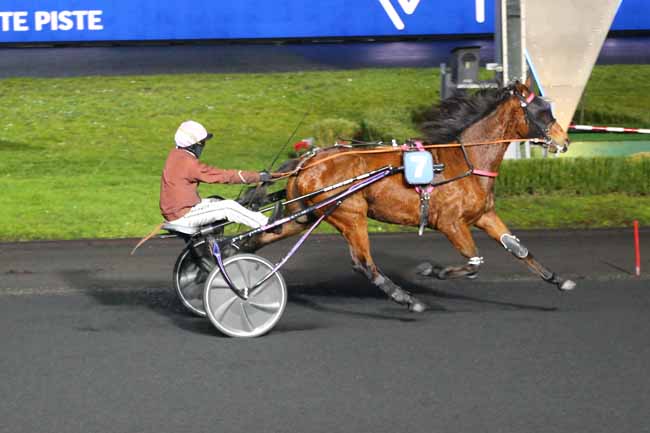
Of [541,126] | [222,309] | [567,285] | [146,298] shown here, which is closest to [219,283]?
[222,309]

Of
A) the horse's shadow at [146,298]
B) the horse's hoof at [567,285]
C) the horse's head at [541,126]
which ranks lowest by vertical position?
the horse's shadow at [146,298]

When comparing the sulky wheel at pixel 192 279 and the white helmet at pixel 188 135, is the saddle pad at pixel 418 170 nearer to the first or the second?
the white helmet at pixel 188 135

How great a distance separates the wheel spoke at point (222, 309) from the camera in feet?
24.4

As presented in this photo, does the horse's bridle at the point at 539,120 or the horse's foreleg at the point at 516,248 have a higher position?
the horse's bridle at the point at 539,120

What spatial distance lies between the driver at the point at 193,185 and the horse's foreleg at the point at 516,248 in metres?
1.72

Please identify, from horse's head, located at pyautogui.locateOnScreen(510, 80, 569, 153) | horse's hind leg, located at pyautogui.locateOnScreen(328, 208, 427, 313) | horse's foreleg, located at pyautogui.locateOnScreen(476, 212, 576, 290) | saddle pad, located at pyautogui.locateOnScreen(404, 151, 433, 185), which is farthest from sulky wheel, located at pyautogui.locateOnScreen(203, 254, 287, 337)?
horse's head, located at pyautogui.locateOnScreen(510, 80, 569, 153)

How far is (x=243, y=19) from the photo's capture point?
23.1 m

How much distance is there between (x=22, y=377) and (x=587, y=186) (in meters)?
9.38

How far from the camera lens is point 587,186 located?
1435 centimetres

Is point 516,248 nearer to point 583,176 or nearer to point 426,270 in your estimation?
point 426,270

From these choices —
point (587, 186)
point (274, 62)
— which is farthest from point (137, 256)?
point (274, 62)

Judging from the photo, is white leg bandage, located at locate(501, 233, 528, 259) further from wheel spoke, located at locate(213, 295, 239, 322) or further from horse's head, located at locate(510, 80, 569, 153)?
wheel spoke, located at locate(213, 295, 239, 322)

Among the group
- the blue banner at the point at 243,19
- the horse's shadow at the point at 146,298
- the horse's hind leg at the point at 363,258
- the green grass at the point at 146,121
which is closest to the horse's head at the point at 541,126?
the horse's hind leg at the point at 363,258

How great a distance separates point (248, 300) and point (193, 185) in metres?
0.87
